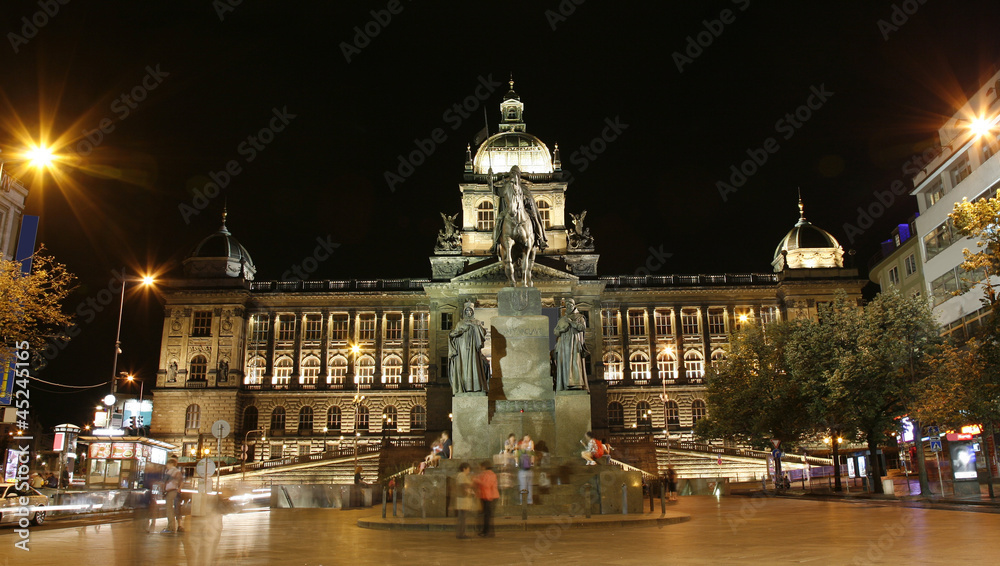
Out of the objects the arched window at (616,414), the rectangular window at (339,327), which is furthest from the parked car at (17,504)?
the arched window at (616,414)

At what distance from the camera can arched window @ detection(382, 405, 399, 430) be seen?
7144 centimetres

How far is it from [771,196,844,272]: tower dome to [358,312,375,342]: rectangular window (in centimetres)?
4140

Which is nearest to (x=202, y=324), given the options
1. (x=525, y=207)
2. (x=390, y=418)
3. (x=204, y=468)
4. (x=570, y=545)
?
(x=390, y=418)

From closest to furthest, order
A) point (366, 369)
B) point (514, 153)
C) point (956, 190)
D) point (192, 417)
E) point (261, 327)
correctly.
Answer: point (956, 190), point (192, 417), point (366, 369), point (261, 327), point (514, 153)

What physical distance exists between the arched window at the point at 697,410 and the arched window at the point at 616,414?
658cm

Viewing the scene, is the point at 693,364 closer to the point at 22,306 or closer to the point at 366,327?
the point at 366,327

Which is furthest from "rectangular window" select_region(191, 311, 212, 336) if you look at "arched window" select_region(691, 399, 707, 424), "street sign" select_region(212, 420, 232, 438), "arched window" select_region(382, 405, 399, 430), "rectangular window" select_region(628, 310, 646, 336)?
"street sign" select_region(212, 420, 232, 438)

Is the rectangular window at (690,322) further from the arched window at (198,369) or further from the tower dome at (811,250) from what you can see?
the arched window at (198,369)

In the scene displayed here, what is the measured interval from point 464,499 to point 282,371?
2515 inches

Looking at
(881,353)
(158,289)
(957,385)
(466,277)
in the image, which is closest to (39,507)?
(957,385)

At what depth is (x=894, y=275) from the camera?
64.9 metres

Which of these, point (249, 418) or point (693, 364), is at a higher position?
point (693, 364)

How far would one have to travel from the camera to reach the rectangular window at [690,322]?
74.2m

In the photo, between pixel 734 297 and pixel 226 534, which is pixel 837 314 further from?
pixel 734 297
